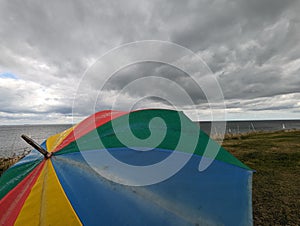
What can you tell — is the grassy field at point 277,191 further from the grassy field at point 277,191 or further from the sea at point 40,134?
the sea at point 40,134

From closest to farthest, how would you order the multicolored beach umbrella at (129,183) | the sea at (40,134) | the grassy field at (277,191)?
the multicolored beach umbrella at (129,183) < the grassy field at (277,191) < the sea at (40,134)

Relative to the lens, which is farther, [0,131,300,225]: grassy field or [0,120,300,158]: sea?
[0,120,300,158]: sea

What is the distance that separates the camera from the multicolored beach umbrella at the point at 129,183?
1577mm

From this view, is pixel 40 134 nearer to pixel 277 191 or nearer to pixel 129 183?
pixel 277 191

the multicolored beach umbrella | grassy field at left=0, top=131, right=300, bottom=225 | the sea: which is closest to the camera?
the multicolored beach umbrella

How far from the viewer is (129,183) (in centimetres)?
175

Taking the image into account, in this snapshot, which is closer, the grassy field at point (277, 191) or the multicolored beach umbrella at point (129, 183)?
the multicolored beach umbrella at point (129, 183)

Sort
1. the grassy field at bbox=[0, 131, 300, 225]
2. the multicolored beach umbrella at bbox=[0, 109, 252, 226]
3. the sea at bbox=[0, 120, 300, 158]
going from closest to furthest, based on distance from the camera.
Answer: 1. the multicolored beach umbrella at bbox=[0, 109, 252, 226]
2. the grassy field at bbox=[0, 131, 300, 225]
3. the sea at bbox=[0, 120, 300, 158]

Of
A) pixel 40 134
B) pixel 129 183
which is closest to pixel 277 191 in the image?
pixel 129 183

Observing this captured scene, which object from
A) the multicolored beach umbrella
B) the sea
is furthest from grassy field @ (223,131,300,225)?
the sea

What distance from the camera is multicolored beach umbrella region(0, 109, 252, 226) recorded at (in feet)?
5.17

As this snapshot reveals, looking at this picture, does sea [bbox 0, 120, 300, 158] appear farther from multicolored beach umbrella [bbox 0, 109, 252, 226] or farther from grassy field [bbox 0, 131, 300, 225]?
grassy field [bbox 0, 131, 300, 225]

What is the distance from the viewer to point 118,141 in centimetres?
218

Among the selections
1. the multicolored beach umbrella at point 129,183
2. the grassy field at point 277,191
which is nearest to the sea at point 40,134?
the multicolored beach umbrella at point 129,183
